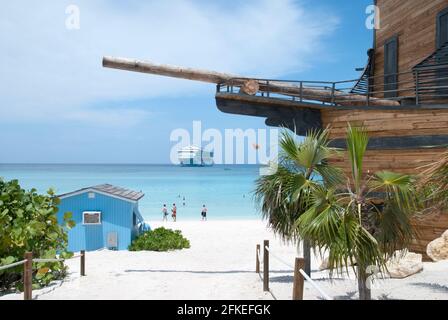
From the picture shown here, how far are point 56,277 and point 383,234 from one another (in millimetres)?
8224

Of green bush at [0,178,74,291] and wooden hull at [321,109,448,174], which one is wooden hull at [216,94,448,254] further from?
green bush at [0,178,74,291]

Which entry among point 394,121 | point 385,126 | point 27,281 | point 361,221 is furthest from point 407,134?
point 27,281

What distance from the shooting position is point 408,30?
13883 mm

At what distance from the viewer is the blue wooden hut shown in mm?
17062

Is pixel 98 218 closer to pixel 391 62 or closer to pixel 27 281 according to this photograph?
pixel 27 281

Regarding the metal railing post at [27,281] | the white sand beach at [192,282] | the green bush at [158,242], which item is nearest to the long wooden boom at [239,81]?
the white sand beach at [192,282]

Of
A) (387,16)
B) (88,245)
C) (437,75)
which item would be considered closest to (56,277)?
A: (88,245)

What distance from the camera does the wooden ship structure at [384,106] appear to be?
1051 cm

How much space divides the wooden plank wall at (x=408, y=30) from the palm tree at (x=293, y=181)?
6.23 metres

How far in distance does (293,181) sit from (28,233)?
644 centimetres

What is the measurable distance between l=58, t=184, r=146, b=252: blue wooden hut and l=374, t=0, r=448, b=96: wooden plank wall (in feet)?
37.0

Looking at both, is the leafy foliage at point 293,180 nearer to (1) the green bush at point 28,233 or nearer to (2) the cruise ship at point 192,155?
(1) the green bush at point 28,233
